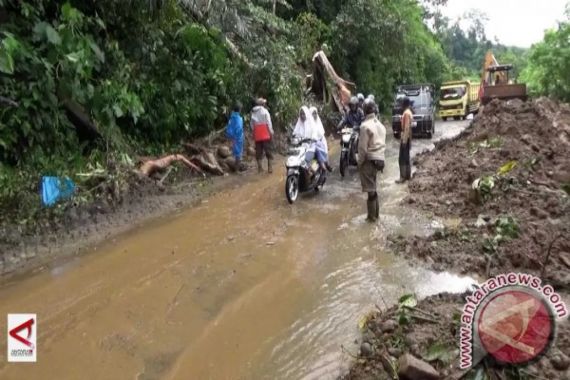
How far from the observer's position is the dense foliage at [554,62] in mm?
30428

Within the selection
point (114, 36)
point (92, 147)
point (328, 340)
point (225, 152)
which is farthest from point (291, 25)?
point (328, 340)

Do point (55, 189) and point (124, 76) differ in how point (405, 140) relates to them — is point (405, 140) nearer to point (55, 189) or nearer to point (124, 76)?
point (124, 76)

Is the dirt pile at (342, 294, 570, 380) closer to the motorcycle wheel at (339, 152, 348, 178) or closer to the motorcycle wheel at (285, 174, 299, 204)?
the motorcycle wheel at (285, 174, 299, 204)

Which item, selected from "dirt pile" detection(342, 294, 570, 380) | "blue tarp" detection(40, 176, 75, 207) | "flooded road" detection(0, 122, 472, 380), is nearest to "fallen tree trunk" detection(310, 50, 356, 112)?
"flooded road" detection(0, 122, 472, 380)

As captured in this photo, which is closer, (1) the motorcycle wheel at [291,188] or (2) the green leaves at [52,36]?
(2) the green leaves at [52,36]

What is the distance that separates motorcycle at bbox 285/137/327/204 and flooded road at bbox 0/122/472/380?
95 cm

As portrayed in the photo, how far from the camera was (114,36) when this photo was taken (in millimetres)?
9617

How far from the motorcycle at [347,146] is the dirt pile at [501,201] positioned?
4.96 feet

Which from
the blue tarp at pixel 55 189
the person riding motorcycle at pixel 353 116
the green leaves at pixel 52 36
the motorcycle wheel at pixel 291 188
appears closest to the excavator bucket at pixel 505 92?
the person riding motorcycle at pixel 353 116

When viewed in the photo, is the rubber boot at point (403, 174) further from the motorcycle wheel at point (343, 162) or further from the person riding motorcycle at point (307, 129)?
the person riding motorcycle at point (307, 129)

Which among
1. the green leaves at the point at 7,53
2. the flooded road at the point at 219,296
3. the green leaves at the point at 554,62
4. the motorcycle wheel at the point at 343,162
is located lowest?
the flooded road at the point at 219,296

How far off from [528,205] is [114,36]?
7789 millimetres

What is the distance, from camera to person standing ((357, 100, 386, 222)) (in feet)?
24.2

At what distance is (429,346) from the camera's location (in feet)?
11.5
